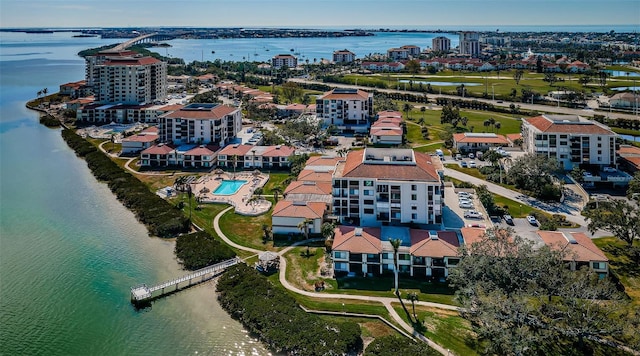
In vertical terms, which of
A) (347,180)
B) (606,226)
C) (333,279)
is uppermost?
(347,180)

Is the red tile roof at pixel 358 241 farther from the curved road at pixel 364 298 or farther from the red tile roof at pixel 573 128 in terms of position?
the red tile roof at pixel 573 128

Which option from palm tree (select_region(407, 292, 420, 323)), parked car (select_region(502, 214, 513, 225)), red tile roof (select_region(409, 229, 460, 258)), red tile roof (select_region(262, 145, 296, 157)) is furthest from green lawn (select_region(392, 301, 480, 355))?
red tile roof (select_region(262, 145, 296, 157))

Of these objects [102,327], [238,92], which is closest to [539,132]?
[102,327]

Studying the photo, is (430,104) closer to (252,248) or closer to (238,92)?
(238,92)

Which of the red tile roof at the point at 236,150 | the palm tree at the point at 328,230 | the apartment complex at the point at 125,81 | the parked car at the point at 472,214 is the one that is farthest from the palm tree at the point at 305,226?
the apartment complex at the point at 125,81

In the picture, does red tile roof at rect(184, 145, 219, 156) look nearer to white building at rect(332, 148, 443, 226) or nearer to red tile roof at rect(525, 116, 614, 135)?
white building at rect(332, 148, 443, 226)

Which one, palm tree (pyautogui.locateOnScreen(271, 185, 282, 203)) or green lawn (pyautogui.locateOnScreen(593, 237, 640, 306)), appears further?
palm tree (pyautogui.locateOnScreen(271, 185, 282, 203))
